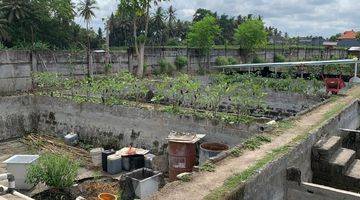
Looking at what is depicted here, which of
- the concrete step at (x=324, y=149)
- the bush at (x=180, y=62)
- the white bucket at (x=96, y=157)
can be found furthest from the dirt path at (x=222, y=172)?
the bush at (x=180, y=62)

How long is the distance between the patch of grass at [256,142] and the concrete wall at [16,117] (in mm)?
9371

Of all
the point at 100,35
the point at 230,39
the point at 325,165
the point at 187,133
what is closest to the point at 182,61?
the point at 187,133

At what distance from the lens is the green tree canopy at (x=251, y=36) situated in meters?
33.1

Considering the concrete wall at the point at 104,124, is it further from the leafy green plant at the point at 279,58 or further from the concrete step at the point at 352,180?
the leafy green plant at the point at 279,58

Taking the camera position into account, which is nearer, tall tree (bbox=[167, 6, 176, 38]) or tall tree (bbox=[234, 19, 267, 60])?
tall tree (bbox=[234, 19, 267, 60])

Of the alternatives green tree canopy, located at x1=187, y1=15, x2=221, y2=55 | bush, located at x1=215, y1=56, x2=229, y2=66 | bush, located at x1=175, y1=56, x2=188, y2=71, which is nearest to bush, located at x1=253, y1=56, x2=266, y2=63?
bush, located at x1=215, y1=56, x2=229, y2=66

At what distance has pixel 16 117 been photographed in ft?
45.9

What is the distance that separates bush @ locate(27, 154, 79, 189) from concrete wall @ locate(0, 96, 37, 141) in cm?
643

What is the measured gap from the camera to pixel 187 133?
1043 cm

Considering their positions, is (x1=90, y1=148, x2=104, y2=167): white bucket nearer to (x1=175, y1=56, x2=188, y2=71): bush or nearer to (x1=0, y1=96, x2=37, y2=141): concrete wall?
(x1=0, y1=96, x2=37, y2=141): concrete wall

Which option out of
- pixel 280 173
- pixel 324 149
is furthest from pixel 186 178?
pixel 324 149

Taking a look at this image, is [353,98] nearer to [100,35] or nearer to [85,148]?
[85,148]

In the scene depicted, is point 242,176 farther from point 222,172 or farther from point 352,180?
point 352,180

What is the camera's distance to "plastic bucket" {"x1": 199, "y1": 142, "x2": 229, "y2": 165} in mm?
9148
